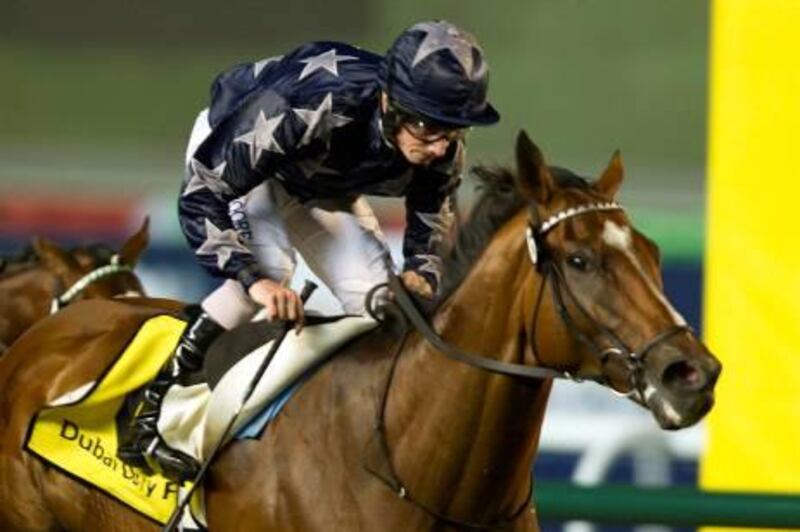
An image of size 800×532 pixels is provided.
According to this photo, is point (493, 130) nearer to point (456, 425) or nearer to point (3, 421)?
point (3, 421)

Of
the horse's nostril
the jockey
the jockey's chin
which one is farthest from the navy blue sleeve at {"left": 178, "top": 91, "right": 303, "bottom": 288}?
the horse's nostril

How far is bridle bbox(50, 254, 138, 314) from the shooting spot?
683 centimetres

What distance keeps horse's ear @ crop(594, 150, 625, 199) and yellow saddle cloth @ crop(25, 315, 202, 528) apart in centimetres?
122

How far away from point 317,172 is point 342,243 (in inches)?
12.1

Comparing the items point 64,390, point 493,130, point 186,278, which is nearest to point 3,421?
point 64,390

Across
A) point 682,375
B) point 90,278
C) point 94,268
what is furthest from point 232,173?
point 94,268

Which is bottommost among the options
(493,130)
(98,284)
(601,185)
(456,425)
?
(493,130)

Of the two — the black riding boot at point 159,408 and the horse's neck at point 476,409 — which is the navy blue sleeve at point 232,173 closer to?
the black riding boot at point 159,408

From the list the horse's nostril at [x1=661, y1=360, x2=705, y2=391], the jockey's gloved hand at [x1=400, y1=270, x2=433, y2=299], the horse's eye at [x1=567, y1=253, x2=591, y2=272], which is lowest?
the jockey's gloved hand at [x1=400, y1=270, x2=433, y2=299]

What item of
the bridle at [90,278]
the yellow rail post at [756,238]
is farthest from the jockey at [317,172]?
the bridle at [90,278]

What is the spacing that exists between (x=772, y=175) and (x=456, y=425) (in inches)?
79.1

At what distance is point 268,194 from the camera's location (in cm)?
540

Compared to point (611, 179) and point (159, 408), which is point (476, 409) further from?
point (159, 408)

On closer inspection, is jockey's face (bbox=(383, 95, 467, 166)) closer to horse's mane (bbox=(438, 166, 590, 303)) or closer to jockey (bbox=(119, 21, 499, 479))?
jockey (bbox=(119, 21, 499, 479))
